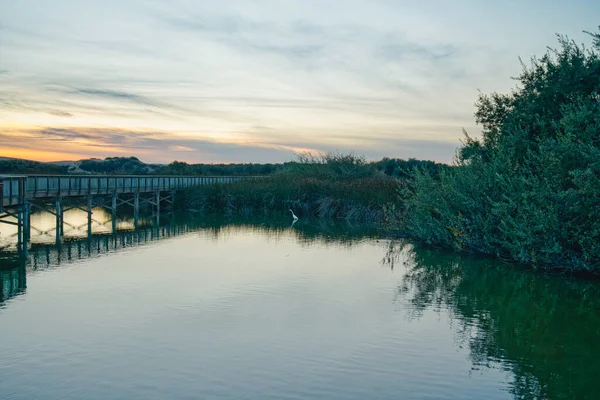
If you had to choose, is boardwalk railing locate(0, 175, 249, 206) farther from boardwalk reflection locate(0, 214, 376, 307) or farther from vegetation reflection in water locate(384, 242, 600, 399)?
vegetation reflection in water locate(384, 242, 600, 399)

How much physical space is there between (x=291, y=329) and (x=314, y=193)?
98.9 ft

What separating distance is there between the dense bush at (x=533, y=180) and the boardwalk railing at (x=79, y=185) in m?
14.4

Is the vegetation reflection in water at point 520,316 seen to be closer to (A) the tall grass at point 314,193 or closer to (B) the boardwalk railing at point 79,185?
(B) the boardwalk railing at point 79,185

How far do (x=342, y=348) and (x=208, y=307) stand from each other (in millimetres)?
3786

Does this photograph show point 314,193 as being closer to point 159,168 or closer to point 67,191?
point 67,191

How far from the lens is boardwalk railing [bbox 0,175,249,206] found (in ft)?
70.6

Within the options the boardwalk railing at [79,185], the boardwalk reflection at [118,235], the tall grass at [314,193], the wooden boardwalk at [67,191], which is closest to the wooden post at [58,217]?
the wooden boardwalk at [67,191]

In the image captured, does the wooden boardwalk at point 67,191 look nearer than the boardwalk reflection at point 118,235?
No

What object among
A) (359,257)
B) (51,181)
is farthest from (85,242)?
(359,257)

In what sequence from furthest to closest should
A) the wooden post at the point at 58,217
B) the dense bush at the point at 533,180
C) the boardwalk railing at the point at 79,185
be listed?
the wooden post at the point at 58,217 → the boardwalk railing at the point at 79,185 → the dense bush at the point at 533,180

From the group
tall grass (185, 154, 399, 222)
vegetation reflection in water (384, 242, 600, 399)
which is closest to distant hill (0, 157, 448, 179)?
tall grass (185, 154, 399, 222)

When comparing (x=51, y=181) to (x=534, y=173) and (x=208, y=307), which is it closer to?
(x=208, y=307)

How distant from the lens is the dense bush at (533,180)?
635 inches

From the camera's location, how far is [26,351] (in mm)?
9156
